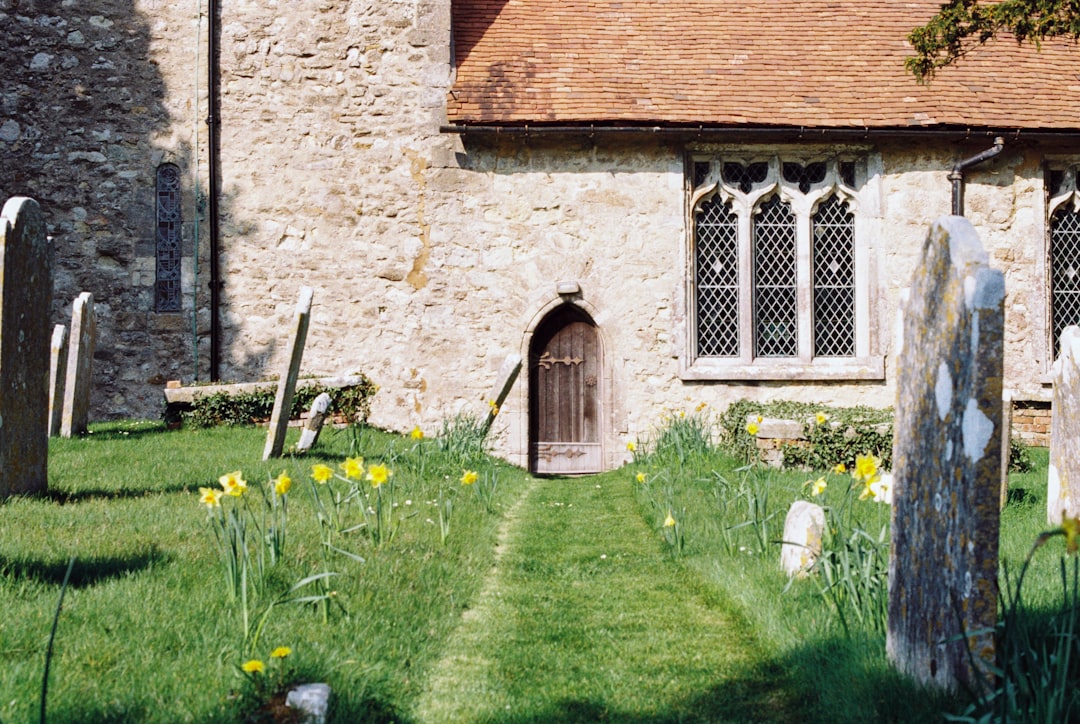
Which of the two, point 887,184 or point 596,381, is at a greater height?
point 887,184

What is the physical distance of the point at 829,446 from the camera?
32.4ft

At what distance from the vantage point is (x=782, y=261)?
13508 mm

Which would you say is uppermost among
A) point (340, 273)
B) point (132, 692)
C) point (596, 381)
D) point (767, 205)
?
point (767, 205)

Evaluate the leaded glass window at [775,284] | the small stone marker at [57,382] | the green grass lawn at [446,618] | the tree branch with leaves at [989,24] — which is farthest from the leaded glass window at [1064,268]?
the small stone marker at [57,382]

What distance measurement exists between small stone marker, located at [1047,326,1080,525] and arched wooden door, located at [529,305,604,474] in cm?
750

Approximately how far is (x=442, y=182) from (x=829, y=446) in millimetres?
6148

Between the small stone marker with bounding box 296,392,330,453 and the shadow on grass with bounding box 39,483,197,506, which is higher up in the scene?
the small stone marker with bounding box 296,392,330,453

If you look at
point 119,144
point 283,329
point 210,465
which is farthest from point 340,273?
point 210,465

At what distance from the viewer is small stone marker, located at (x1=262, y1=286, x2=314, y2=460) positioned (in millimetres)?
7910

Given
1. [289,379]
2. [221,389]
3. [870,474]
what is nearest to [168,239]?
[221,389]

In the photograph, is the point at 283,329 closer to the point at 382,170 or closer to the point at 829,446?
the point at 382,170

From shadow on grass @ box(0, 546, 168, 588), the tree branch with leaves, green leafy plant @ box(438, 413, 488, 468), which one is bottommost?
shadow on grass @ box(0, 546, 168, 588)

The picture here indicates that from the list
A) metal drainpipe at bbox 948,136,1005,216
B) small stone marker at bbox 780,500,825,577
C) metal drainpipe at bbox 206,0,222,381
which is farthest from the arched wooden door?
small stone marker at bbox 780,500,825,577

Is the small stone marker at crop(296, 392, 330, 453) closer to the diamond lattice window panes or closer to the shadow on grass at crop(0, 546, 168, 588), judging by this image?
the shadow on grass at crop(0, 546, 168, 588)
